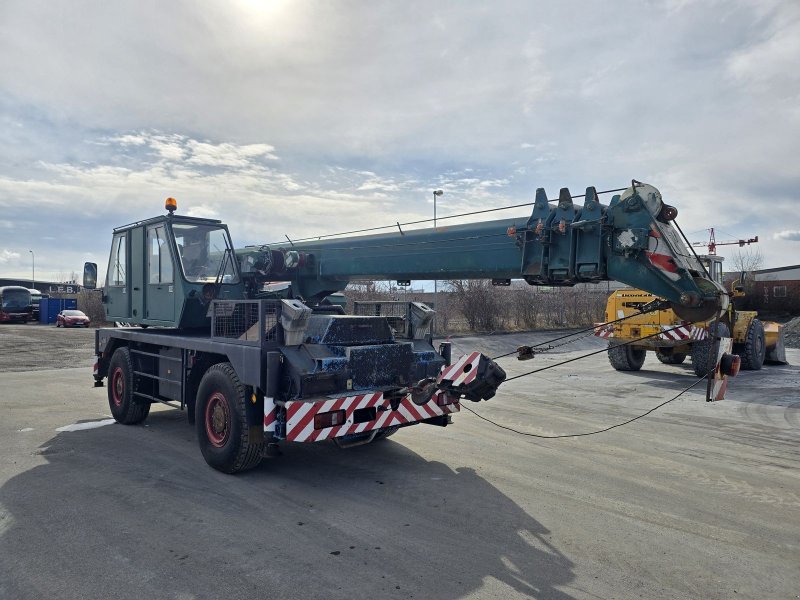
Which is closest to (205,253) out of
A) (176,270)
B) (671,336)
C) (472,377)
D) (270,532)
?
(176,270)

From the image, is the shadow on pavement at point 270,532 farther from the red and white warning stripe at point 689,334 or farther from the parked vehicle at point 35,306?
the parked vehicle at point 35,306

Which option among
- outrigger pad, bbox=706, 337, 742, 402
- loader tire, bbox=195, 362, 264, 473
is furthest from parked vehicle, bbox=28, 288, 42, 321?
outrigger pad, bbox=706, 337, 742, 402

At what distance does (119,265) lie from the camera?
28.8 ft

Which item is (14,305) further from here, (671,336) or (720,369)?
(720,369)

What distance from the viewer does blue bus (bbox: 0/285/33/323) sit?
42.2 m

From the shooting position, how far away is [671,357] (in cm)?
1588

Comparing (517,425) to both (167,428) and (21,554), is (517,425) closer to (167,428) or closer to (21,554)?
(167,428)

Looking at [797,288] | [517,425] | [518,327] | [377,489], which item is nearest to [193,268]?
[377,489]

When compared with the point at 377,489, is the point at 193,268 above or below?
above

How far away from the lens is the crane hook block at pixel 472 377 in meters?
5.84

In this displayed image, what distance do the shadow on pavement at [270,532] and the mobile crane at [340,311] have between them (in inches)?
20.7

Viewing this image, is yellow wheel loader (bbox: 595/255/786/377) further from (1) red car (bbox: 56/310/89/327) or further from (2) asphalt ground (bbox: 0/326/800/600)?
(1) red car (bbox: 56/310/89/327)

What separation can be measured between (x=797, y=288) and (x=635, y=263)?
47.8m

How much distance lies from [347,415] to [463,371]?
123cm
